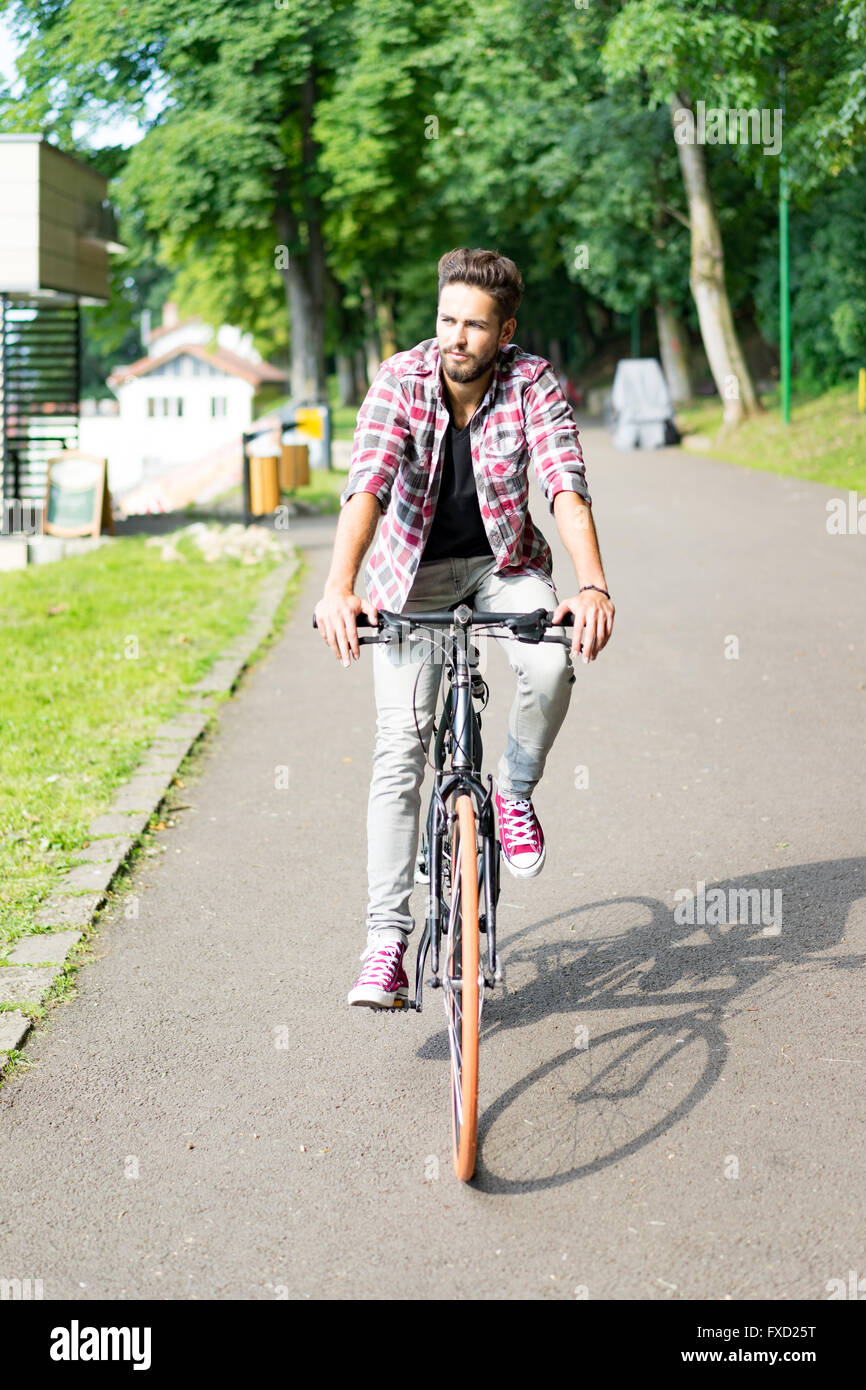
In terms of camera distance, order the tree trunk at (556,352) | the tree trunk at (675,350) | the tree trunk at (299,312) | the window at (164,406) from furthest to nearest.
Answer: the window at (164,406) → the tree trunk at (556,352) → the tree trunk at (675,350) → the tree trunk at (299,312)

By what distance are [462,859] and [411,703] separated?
24.9 inches

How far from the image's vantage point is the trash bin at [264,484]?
18844mm

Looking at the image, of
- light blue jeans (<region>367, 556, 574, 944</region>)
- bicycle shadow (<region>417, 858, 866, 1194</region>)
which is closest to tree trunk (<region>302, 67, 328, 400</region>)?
bicycle shadow (<region>417, 858, 866, 1194</region>)

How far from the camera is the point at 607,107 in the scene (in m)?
30.3

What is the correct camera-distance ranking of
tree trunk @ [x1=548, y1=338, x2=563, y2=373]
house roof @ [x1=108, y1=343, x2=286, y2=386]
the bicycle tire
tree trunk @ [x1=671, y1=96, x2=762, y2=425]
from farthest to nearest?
house roof @ [x1=108, y1=343, x2=286, y2=386] < tree trunk @ [x1=548, y1=338, x2=563, y2=373] < tree trunk @ [x1=671, y1=96, x2=762, y2=425] < the bicycle tire

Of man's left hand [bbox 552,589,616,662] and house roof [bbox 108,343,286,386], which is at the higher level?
house roof [bbox 108,343,286,386]

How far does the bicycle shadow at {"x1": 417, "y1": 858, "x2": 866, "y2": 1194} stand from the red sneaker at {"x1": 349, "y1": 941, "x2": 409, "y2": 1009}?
0.22 metres

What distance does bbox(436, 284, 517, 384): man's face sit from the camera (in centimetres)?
397

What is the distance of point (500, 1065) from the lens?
4.14 metres

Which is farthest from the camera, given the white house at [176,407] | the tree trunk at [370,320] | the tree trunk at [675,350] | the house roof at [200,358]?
the house roof at [200,358]

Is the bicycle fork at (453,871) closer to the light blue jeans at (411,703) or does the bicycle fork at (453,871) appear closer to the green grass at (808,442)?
the light blue jeans at (411,703)

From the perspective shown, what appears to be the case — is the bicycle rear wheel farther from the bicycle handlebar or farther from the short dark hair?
the short dark hair

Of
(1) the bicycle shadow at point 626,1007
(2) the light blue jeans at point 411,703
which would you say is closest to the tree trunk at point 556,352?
(1) the bicycle shadow at point 626,1007

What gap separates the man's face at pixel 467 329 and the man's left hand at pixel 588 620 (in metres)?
0.65
